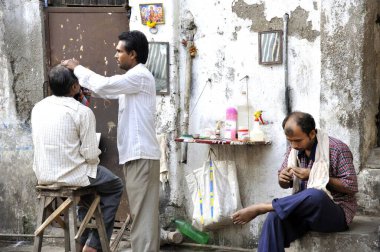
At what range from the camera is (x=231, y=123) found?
17.5ft

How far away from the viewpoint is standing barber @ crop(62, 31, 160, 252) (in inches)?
173

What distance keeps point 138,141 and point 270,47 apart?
1.55 metres

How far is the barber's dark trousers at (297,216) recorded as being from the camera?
13.1 ft

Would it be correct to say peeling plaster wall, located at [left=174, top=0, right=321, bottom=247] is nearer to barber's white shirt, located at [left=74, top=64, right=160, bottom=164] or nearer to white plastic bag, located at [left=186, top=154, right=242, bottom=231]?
white plastic bag, located at [left=186, top=154, right=242, bottom=231]

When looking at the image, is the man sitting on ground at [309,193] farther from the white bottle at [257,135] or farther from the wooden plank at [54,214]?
the wooden plank at [54,214]

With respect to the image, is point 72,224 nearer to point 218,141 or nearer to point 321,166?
point 218,141

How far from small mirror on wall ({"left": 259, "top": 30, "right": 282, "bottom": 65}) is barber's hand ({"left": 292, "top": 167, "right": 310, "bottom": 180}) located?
132cm

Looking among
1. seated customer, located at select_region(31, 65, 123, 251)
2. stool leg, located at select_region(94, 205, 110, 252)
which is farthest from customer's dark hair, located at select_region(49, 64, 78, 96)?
stool leg, located at select_region(94, 205, 110, 252)

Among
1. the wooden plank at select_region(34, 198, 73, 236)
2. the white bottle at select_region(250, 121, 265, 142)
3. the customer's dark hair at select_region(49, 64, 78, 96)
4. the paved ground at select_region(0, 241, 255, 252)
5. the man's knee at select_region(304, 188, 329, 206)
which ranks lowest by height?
the paved ground at select_region(0, 241, 255, 252)

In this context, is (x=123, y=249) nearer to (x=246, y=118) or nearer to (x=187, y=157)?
(x=187, y=157)

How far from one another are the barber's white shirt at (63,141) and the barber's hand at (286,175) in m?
1.37

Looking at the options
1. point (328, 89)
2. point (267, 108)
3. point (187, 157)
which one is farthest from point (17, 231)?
point (328, 89)

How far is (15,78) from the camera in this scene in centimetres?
625

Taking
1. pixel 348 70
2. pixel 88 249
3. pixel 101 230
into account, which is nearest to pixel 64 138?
pixel 101 230
